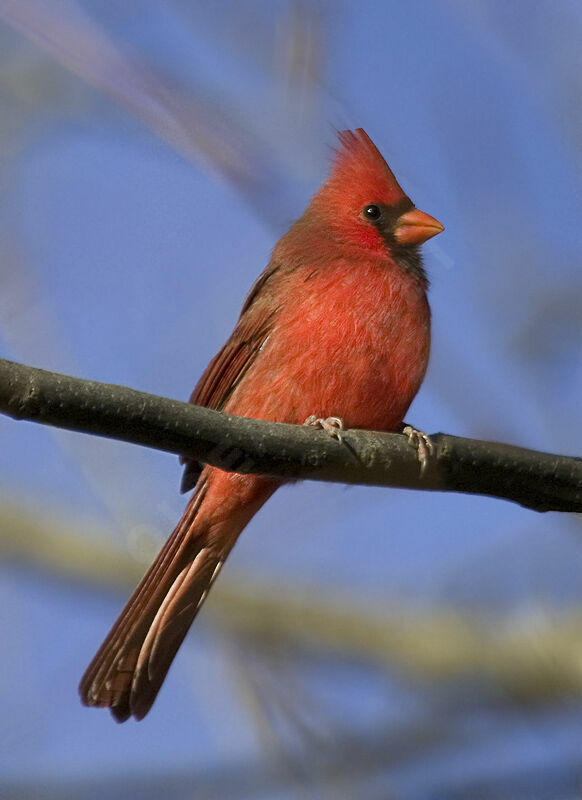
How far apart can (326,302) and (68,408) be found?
1298 mm

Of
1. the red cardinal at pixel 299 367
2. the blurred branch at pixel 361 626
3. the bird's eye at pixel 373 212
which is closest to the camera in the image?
the red cardinal at pixel 299 367

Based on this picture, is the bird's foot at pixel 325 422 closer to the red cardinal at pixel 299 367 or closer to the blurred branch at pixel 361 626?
the red cardinal at pixel 299 367

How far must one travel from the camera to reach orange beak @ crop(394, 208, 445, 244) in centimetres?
364

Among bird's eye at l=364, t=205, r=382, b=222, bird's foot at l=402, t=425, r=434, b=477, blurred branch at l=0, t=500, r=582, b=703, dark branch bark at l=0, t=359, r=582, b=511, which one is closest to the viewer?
dark branch bark at l=0, t=359, r=582, b=511

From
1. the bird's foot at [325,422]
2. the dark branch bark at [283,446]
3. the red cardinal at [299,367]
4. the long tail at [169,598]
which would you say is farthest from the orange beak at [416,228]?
the dark branch bark at [283,446]

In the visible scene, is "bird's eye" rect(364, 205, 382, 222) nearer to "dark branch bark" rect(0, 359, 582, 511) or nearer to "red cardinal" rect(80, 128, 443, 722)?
"red cardinal" rect(80, 128, 443, 722)

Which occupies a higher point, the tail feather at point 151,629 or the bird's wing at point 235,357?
the bird's wing at point 235,357

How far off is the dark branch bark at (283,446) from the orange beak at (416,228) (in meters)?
0.99

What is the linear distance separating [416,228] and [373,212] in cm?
15

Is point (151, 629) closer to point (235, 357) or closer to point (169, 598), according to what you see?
point (169, 598)

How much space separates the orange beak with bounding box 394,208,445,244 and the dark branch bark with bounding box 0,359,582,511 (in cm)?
99

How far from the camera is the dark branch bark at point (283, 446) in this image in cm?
223

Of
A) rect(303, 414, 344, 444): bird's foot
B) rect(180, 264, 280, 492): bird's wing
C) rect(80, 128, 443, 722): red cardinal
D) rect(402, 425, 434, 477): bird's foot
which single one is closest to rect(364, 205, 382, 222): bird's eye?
rect(80, 128, 443, 722): red cardinal

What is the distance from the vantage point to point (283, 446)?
249cm
